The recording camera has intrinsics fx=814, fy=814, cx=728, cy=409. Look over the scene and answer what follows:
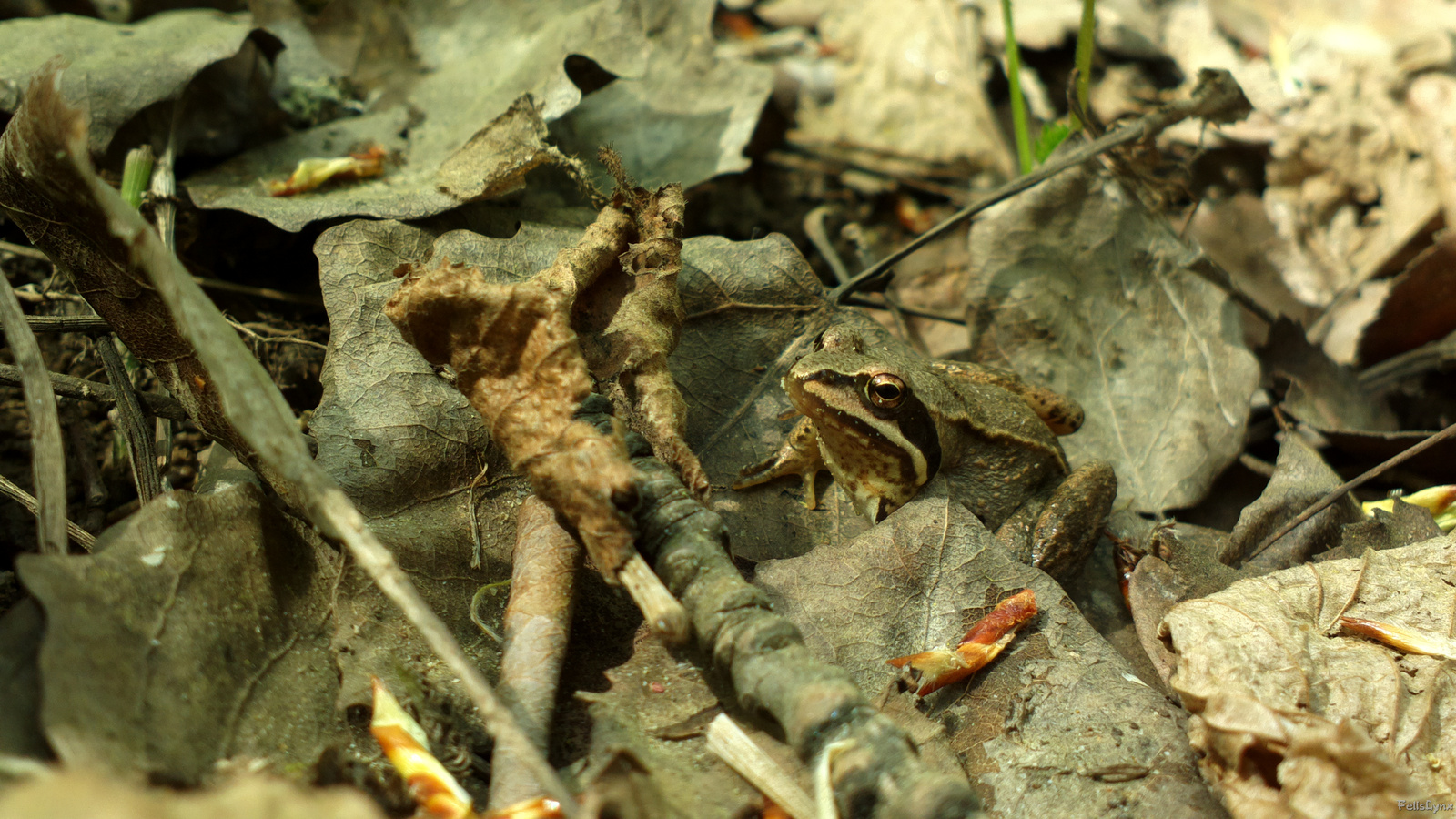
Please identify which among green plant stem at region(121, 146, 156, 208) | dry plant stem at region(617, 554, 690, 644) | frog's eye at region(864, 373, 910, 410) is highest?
green plant stem at region(121, 146, 156, 208)

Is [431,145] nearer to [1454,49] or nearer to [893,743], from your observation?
[893,743]

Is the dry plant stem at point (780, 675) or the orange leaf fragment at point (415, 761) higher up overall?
the dry plant stem at point (780, 675)

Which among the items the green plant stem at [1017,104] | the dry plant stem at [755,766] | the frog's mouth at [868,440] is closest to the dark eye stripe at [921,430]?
the frog's mouth at [868,440]

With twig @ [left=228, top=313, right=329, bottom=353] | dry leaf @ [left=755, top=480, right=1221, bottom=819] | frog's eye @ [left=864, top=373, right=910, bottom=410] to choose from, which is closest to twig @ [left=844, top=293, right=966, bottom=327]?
frog's eye @ [left=864, top=373, right=910, bottom=410]

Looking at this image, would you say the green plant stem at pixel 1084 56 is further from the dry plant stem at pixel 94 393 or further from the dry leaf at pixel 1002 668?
the dry plant stem at pixel 94 393

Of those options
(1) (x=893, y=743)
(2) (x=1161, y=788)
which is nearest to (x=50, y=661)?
(1) (x=893, y=743)

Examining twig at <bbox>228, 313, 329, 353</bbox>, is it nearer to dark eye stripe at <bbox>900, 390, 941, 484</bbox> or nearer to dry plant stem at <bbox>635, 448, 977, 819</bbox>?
dry plant stem at <bbox>635, 448, 977, 819</bbox>
